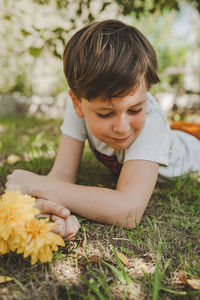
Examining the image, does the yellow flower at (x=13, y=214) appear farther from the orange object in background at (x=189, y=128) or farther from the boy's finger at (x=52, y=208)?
the orange object in background at (x=189, y=128)

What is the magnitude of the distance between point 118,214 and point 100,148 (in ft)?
2.10

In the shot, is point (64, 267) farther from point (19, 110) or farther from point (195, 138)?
point (19, 110)

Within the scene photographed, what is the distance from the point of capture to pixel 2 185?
6.18 ft

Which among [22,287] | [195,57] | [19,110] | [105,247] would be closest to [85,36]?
[105,247]

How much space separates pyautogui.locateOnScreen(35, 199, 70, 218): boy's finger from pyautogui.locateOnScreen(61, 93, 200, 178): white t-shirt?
0.52 meters

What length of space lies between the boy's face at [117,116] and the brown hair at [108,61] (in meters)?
0.04

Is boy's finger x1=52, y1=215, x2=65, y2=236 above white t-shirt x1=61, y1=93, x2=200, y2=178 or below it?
below

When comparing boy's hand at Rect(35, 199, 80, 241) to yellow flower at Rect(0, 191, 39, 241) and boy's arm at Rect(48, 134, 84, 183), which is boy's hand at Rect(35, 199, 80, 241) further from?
boy's arm at Rect(48, 134, 84, 183)

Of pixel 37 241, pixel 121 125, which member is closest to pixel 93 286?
pixel 37 241

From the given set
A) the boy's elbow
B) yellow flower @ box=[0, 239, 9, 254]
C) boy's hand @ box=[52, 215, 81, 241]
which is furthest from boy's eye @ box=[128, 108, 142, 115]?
yellow flower @ box=[0, 239, 9, 254]

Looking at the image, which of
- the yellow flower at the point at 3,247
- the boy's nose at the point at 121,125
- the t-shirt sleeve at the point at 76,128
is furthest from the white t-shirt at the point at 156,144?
the yellow flower at the point at 3,247

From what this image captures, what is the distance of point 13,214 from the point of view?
3.19 ft

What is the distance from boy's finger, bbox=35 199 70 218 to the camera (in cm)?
129

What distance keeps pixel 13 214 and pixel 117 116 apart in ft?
2.34
